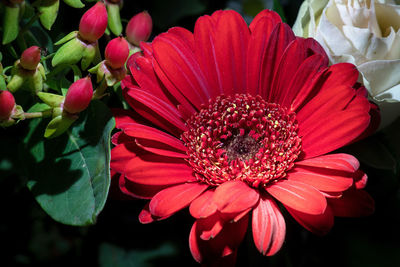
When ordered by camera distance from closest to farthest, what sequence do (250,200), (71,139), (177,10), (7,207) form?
(250,200) < (71,139) < (7,207) < (177,10)

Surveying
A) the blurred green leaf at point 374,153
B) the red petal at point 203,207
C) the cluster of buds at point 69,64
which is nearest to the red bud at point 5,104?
the cluster of buds at point 69,64

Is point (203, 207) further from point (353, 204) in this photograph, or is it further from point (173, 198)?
point (353, 204)

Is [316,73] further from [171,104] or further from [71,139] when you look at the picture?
[71,139]

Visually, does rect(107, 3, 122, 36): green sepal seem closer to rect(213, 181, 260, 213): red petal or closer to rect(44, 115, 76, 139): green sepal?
rect(44, 115, 76, 139): green sepal

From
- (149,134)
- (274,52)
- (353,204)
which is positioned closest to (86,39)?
(149,134)

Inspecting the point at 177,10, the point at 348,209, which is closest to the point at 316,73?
the point at 348,209

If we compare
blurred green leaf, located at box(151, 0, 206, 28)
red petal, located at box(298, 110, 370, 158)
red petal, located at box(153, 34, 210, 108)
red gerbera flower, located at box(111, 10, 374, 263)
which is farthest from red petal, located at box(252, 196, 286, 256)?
blurred green leaf, located at box(151, 0, 206, 28)
